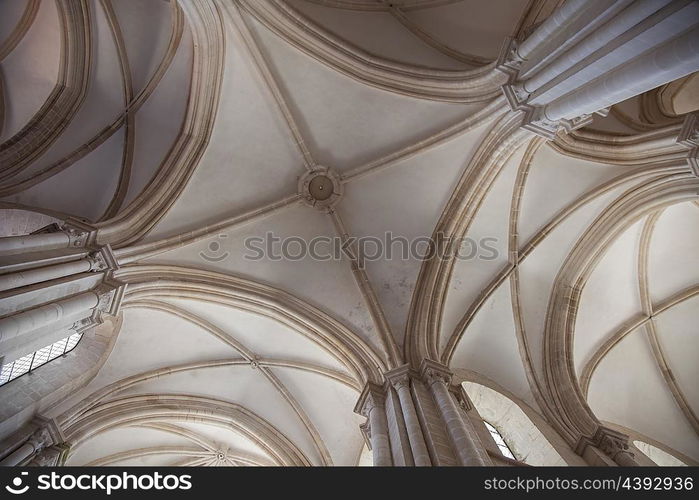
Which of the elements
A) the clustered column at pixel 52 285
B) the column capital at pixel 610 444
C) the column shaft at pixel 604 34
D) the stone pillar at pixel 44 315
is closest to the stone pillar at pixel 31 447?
the clustered column at pixel 52 285

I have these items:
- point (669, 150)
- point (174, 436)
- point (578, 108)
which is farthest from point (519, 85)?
point (174, 436)

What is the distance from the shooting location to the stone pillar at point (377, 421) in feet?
24.8

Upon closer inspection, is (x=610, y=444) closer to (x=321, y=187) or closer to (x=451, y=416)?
(x=451, y=416)

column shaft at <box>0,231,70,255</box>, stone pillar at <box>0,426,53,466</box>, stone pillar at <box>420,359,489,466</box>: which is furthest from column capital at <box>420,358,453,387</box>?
stone pillar at <box>0,426,53,466</box>

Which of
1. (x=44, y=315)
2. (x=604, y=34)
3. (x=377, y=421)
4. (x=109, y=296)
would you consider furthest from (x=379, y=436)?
(x=604, y=34)

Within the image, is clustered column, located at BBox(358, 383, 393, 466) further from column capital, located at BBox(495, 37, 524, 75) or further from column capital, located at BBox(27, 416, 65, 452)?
column capital, located at BBox(495, 37, 524, 75)

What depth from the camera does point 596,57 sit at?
5.62 meters

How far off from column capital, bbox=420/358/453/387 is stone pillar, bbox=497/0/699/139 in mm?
4517

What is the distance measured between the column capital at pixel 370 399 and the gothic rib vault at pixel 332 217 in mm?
56

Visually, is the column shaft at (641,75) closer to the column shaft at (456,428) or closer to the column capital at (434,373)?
the column shaft at (456,428)

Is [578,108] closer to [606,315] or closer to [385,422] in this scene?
[385,422]

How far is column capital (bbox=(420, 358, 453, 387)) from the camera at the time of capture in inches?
354

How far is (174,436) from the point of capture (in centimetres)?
1321

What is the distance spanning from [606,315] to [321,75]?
29.7 feet
